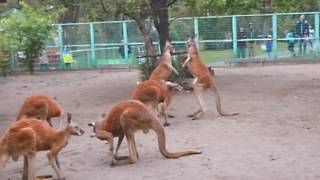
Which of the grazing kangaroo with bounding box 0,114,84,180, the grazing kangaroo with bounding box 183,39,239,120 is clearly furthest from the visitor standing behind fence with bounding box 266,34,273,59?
the grazing kangaroo with bounding box 0,114,84,180

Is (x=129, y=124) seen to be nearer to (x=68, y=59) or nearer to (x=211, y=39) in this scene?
(x=211, y=39)

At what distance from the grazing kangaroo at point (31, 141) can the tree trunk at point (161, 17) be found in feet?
35.0

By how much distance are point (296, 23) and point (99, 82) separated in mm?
10099

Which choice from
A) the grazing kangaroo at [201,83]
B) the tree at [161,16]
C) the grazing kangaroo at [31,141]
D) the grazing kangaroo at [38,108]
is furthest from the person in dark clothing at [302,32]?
the grazing kangaroo at [31,141]

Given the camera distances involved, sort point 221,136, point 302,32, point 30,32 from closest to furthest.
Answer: point 221,136
point 30,32
point 302,32

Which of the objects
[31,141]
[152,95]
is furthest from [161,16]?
[31,141]

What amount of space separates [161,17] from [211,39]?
9.56m

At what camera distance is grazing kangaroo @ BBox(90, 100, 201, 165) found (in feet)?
28.3

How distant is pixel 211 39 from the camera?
27906 mm

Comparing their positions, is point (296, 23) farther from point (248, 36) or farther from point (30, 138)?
point (30, 138)

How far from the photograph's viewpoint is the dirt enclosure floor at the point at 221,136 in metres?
8.34

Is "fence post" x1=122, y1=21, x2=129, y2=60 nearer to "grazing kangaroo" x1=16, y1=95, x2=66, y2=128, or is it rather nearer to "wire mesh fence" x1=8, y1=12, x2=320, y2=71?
"wire mesh fence" x1=8, y1=12, x2=320, y2=71

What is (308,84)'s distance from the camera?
57.9ft

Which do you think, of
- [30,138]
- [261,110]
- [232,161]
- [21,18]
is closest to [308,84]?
[261,110]
